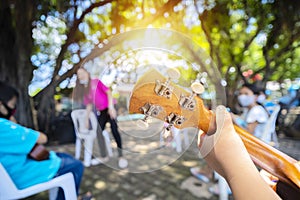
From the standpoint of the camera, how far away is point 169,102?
1.87ft

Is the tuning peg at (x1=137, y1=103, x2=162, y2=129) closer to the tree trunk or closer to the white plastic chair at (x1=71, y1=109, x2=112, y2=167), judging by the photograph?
the white plastic chair at (x1=71, y1=109, x2=112, y2=167)

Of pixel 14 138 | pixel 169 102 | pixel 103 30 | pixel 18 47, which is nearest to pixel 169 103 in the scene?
pixel 169 102

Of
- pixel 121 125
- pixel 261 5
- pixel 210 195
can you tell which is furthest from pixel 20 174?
pixel 261 5

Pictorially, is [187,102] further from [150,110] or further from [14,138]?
[14,138]

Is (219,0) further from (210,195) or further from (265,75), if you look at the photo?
(210,195)

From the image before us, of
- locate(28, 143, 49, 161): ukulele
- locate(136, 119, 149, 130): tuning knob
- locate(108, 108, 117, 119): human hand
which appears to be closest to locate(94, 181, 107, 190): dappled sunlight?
locate(28, 143, 49, 161): ukulele

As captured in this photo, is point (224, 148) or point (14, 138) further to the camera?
point (14, 138)

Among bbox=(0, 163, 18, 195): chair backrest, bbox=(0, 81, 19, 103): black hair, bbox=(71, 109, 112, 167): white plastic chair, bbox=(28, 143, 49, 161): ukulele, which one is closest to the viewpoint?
bbox=(71, 109, 112, 167): white plastic chair

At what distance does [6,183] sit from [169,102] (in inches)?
50.0

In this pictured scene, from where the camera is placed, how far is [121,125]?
2.49 ft

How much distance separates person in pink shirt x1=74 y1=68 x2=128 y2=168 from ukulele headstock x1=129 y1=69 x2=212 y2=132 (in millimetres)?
182

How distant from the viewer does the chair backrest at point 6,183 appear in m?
1.34

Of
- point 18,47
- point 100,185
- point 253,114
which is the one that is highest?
point 18,47

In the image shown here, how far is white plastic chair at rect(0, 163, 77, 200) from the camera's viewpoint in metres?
1.35
